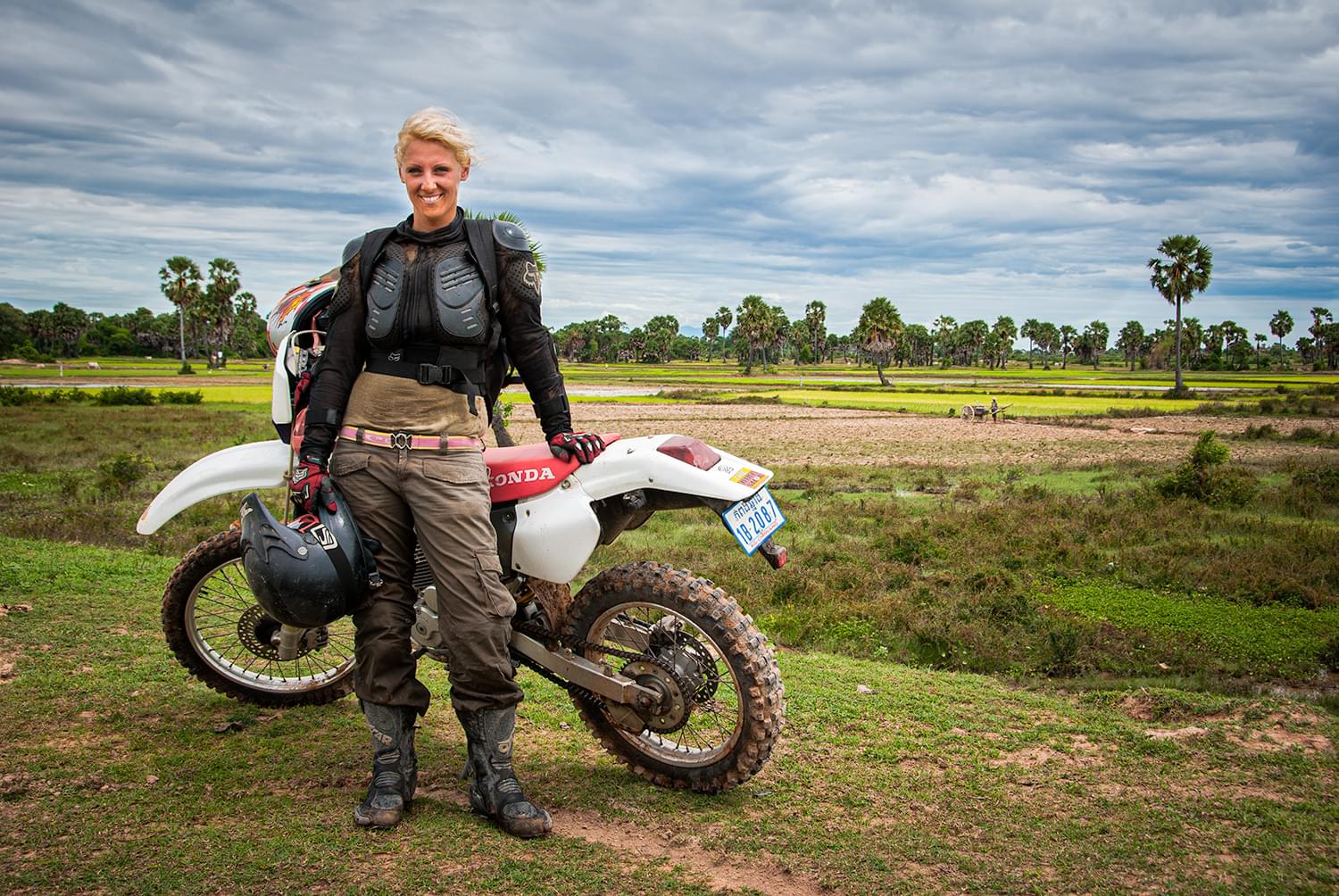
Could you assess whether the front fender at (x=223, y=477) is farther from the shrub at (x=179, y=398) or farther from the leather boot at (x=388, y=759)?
the shrub at (x=179, y=398)

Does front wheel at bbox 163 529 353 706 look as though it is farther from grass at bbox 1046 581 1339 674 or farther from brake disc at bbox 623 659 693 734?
grass at bbox 1046 581 1339 674

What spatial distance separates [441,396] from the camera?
3.97 meters

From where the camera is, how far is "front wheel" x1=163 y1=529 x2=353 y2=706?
16.3ft

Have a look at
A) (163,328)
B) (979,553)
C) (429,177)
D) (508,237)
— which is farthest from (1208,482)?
(163,328)

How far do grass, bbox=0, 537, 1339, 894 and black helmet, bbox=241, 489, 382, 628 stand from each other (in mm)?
868

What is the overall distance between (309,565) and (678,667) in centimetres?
167

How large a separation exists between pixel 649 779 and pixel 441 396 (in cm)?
204

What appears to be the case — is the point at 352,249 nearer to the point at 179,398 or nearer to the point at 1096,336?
the point at 179,398

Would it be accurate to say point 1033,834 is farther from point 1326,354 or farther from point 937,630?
point 1326,354

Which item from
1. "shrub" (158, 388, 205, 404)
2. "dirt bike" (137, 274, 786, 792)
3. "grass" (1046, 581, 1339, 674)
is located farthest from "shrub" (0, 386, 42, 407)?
"grass" (1046, 581, 1339, 674)

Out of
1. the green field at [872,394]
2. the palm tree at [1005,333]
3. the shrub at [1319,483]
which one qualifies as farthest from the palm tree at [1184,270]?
the palm tree at [1005,333]

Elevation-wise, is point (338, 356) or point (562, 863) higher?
point (338, 356)

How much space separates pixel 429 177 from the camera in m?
3.90

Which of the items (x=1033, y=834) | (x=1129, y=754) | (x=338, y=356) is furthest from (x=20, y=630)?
(x=1129, y=754)
